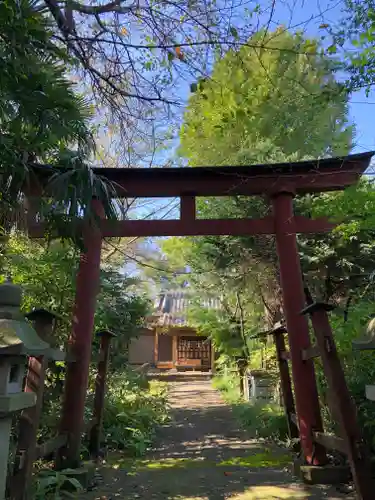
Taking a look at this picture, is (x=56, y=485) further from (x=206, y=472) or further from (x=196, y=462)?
(x=196, y=462)

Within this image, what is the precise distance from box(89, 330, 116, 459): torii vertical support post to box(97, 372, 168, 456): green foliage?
22.9 inches

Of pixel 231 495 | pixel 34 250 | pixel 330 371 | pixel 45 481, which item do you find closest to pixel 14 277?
pixel 34 250

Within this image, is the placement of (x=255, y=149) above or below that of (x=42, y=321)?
above

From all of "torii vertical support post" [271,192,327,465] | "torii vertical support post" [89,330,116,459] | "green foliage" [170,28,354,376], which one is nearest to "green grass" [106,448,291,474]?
"torii vertical support post" [89,330,116,459]

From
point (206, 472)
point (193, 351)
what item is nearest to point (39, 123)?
point (206, 472)

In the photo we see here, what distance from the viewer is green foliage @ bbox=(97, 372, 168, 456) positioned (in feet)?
19.1

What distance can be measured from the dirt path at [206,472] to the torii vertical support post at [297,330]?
500 mm

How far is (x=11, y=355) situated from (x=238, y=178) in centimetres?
368

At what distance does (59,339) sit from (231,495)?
3.00 metres

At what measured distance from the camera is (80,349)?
4.72 metres

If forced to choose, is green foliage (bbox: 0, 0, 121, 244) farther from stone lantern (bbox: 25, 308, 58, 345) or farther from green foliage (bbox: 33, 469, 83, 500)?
green foliage (bbox: 33, 469, 83, 500)

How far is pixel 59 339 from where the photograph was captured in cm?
564

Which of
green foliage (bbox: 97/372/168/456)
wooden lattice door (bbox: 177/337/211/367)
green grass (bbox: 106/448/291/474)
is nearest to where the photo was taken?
green grass (bbox: 106/448/291/474)

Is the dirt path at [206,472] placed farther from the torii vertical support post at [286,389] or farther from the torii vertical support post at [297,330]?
the torii vertical support post at [297,330]
